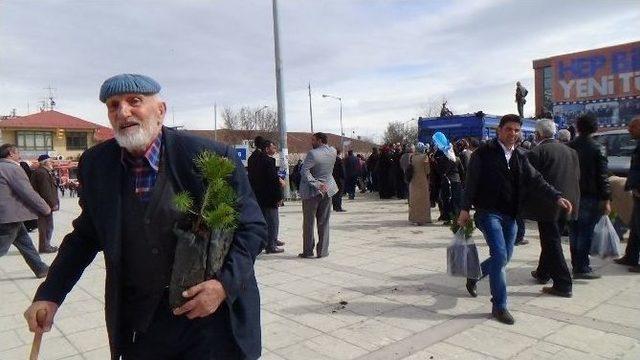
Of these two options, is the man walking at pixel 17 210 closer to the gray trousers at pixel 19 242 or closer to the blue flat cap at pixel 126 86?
the gray trousers at pixel 19 242

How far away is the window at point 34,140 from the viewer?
5134cm

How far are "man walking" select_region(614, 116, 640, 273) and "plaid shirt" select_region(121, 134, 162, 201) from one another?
5561 millimetres

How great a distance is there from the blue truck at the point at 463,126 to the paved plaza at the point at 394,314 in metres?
9.64

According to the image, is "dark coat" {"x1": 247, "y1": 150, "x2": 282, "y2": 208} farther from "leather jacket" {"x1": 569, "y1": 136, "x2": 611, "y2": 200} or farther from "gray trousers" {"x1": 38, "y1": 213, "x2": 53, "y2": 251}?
"leather jacket" {"x1": 569, "y1": 136, "x2": 611, "y2": 200}

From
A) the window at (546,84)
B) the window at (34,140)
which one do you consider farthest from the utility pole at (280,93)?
the window at (34,140)

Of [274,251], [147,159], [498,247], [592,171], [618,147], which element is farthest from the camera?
[618,147]

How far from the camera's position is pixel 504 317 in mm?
4324

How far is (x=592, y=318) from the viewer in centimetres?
435

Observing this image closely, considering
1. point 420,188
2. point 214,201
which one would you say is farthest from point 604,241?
point 214,201

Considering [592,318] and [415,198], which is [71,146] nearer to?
[415,198]

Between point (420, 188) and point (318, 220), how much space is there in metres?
3.47

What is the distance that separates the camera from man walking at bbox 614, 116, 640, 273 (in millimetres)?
5629

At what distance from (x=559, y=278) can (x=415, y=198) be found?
17.5 ft

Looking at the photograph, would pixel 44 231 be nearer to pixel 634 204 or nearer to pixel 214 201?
pixel 214 201
